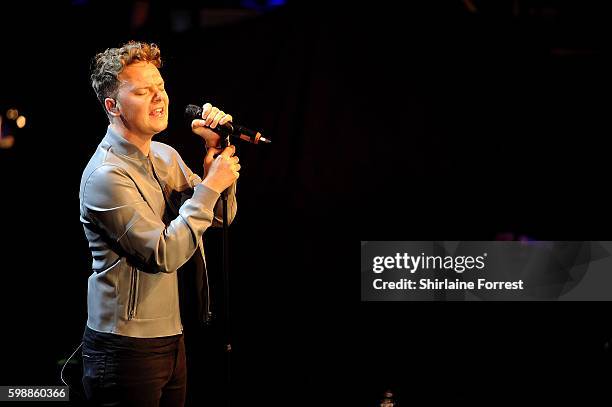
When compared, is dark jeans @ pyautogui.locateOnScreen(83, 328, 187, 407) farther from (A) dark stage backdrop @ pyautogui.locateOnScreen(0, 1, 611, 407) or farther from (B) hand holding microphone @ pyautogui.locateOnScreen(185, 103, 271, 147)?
(A) dark stage backdrop @ pyautogui.locateOnScreen(0, 1, 611, 407)

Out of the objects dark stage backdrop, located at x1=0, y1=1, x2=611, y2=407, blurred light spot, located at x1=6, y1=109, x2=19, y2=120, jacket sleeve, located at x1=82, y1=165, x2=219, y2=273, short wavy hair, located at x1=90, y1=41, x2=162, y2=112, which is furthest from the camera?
dark stage backdrop, located at x1=0, y1=1, x2=611, y2=407

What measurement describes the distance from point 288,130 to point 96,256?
72.3 inches

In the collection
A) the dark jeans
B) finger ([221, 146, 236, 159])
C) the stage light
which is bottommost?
the dark jeans

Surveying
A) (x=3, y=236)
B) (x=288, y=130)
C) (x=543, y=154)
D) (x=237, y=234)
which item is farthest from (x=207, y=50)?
(x=543, y=154)

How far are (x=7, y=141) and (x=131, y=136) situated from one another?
5.06 ft

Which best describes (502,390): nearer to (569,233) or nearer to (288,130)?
(569,233)

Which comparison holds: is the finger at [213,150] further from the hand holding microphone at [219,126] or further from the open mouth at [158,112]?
the open mouth at [158,112]

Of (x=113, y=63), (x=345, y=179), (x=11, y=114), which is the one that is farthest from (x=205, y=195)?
(x=345, y=179)

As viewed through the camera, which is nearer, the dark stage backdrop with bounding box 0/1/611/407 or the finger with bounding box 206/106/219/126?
the finger with bounding box 206/106/219/126

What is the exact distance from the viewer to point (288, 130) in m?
3.68

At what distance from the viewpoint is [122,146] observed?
1999 millimetres

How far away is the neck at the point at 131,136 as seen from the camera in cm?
201

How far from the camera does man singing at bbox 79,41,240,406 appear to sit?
1.89 metres

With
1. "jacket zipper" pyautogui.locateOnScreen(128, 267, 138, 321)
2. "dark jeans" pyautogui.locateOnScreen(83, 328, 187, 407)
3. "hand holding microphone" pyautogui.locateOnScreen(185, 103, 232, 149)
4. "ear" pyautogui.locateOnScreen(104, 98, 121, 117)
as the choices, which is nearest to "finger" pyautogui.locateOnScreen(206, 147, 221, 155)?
"hand holding microphone" pyautogui.locateOnScreen(185, 103, 232, 149)
